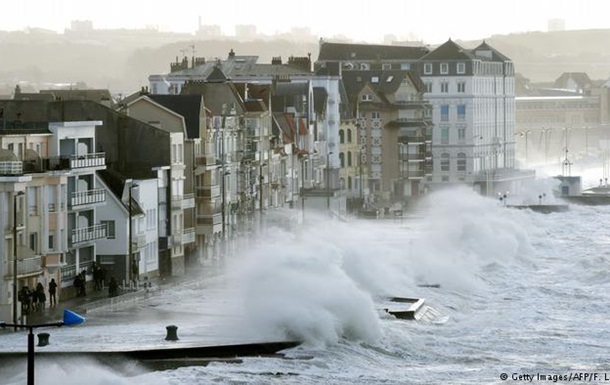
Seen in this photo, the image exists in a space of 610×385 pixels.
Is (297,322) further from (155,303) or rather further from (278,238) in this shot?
(278,238)

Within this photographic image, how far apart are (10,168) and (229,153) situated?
92.0ft

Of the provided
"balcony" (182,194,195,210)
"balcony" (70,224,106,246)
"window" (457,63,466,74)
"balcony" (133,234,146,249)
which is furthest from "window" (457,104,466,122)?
"balcony" (70,224,106,246)

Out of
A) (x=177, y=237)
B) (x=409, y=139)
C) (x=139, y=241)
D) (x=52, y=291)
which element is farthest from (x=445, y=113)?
(x=52, y=291)

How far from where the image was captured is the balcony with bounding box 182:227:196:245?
6588 cm

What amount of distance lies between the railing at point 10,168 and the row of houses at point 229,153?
39mm

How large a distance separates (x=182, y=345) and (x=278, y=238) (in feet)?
112

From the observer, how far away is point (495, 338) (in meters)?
49.6

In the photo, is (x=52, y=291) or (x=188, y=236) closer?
(x=52, y=291)

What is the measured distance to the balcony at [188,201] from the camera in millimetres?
66438

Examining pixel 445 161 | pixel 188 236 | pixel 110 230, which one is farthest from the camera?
pixel 445 161

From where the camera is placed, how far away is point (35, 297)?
48.3 m

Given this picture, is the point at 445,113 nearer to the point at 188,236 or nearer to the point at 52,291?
the point at 188,236

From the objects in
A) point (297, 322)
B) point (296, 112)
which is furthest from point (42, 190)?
point (296, 112)

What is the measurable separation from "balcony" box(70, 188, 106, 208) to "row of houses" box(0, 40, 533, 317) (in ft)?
0.21
